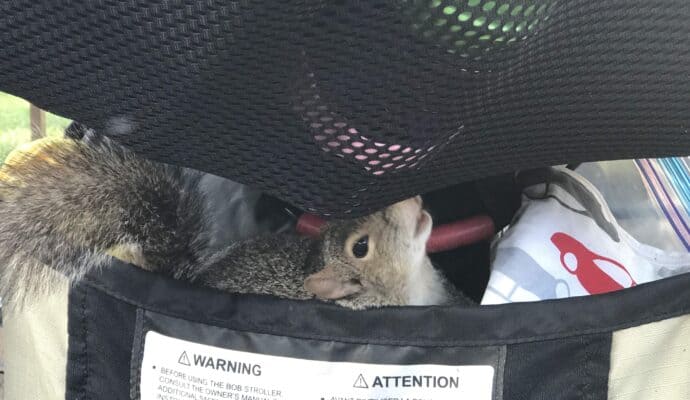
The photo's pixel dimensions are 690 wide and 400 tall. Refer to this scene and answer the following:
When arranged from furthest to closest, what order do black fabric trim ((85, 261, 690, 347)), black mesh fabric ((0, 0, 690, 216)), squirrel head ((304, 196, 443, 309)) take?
squirrel head ((304, 196, 443, 309))
black fabric trim ((85, 261, 690, 347))
black mesh fabric ((0, 0, 690, 216))

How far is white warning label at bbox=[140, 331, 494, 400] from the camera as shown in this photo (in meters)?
0.75

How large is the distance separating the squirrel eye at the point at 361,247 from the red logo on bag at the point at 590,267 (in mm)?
278

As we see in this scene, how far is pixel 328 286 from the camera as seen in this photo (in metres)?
0.97

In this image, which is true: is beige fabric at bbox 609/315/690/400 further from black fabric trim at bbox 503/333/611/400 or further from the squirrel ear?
the squirrel ear

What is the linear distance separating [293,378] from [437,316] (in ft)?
0.51

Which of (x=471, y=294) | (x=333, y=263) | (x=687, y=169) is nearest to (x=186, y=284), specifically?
(x=333, y=263)

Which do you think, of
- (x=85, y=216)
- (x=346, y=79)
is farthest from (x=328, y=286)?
(x=346, y=79)

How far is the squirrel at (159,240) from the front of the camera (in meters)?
0.85

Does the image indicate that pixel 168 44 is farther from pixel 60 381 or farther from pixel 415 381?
pixel 60 381

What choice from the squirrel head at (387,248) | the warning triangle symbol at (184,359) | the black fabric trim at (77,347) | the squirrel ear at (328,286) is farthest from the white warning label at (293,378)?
the squirrel head at (387,248)

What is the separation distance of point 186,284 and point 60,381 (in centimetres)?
22

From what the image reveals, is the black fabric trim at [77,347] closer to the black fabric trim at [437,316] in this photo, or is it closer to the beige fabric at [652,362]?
the black fabric trim at [437,316]

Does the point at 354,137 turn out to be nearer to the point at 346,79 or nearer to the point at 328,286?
the point at 346,79

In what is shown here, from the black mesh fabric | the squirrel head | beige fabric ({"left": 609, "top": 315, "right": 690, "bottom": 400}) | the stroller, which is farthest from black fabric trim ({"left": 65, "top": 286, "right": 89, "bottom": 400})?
beige fabric ({"left": 609, "top": 315, "right": 690, "bottom": 400})
